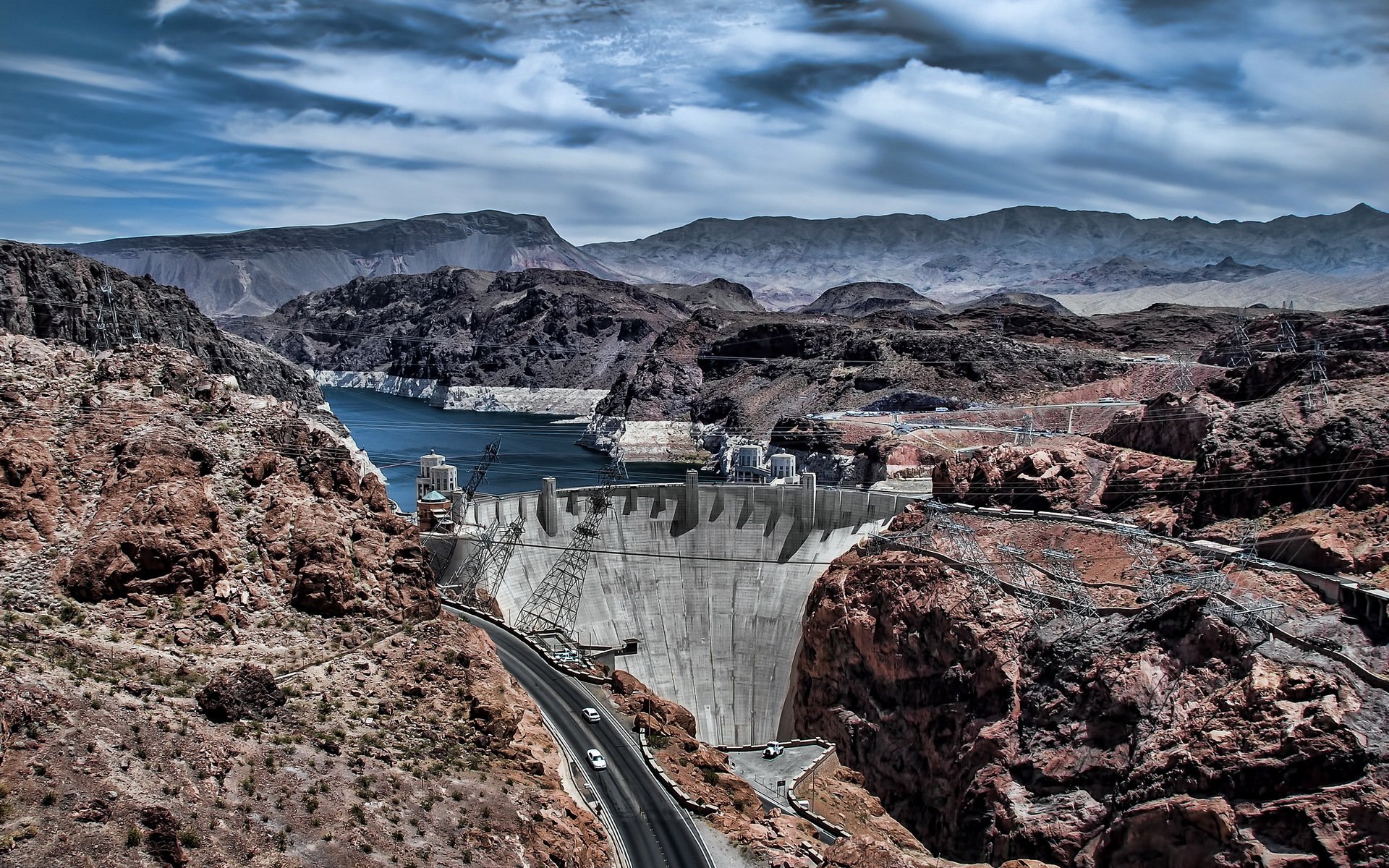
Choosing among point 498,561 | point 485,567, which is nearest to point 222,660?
point 485,567

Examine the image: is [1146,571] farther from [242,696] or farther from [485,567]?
[242,696]

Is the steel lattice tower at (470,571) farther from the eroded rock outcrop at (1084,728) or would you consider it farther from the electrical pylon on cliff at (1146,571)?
the electrical pylon on cliff at (1146,571)

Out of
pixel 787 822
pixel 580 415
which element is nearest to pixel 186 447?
pixel 787 822

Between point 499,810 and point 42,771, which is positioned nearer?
point 42,771

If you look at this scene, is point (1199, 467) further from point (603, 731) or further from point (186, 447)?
point (186, 447)

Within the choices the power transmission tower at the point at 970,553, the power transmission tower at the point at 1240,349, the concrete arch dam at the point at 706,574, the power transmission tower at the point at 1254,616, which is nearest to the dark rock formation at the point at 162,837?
the power transmission tower at the point at 1254,616

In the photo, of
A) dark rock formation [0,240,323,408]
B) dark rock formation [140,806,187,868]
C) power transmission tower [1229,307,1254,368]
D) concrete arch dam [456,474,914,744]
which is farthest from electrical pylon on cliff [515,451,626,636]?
power transmission tower [1229,307,1254,368]
